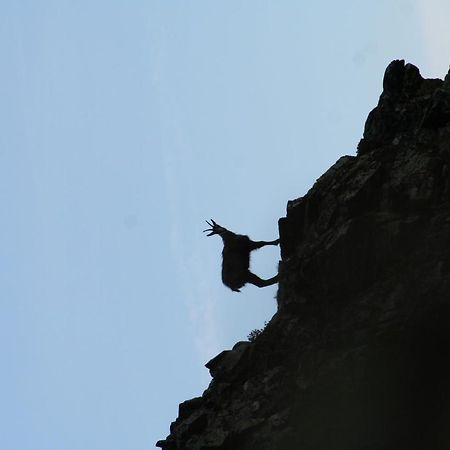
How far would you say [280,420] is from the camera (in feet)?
68.1

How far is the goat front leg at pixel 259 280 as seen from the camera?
89.6ft

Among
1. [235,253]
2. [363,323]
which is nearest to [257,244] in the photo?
[235,253]

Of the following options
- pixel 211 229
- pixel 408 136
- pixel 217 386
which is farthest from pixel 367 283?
pixel 211 229

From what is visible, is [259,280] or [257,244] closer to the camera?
[259,280]

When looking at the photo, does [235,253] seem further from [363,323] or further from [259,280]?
[363,323]

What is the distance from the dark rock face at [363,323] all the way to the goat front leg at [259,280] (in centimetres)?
248

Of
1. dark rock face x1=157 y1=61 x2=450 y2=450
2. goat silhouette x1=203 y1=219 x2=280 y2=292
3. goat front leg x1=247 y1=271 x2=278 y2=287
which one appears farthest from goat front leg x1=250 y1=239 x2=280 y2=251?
dark rock face x1=157 y1=61 x2=450 y2=450

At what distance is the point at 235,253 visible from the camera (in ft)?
93.5

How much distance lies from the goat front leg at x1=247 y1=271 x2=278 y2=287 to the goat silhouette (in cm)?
31

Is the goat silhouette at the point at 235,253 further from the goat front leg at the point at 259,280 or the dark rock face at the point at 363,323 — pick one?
the dark rock face at the point at 363,323

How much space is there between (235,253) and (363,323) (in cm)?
944

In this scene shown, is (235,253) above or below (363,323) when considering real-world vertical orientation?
above

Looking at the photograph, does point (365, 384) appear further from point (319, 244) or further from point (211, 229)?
point (211, 229)

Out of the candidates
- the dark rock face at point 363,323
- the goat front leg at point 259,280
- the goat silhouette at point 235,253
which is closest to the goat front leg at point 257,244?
the goat silhouette at point 235,253
